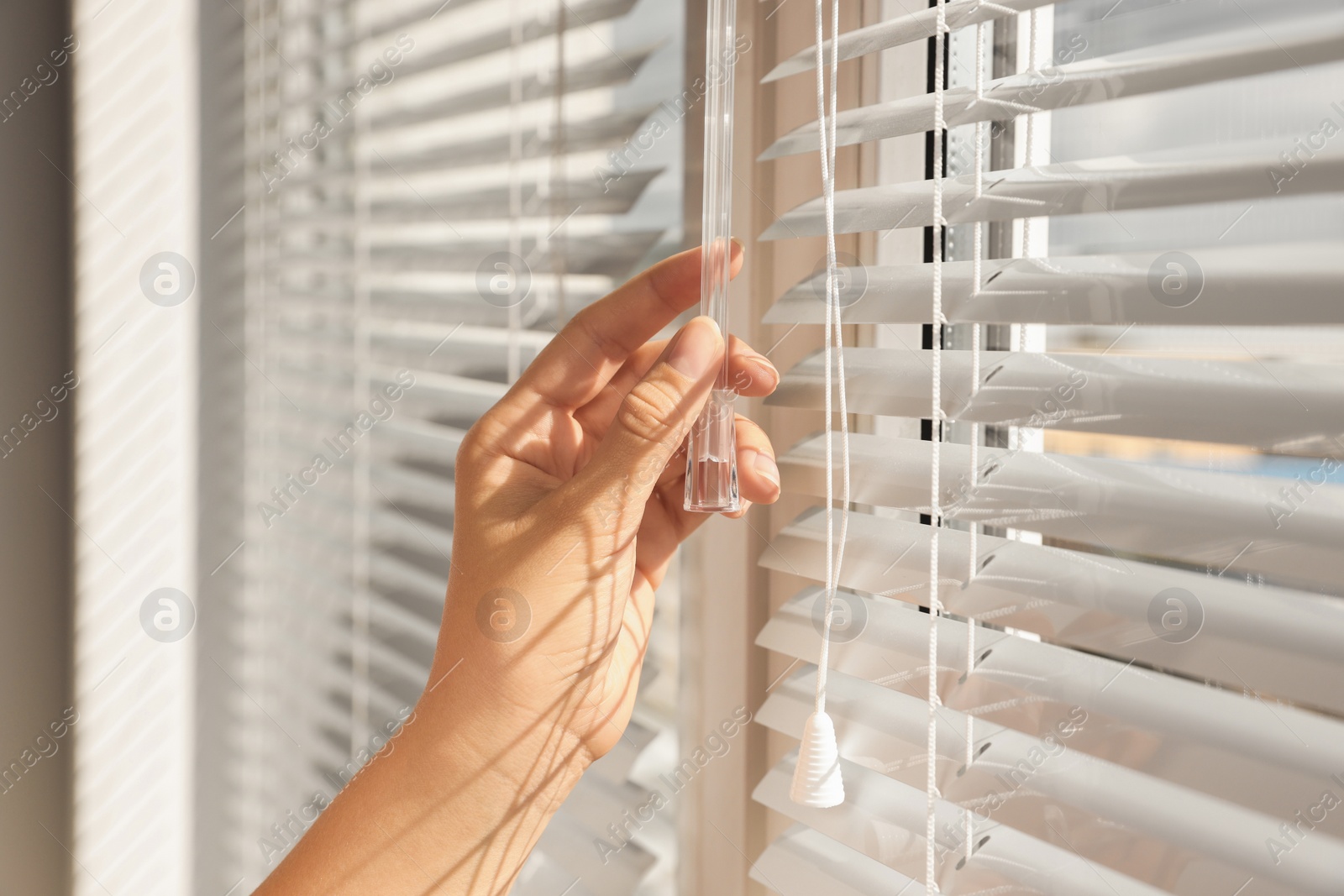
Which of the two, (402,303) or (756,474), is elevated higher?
(402,303)

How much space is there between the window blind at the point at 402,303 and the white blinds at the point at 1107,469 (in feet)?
0.77

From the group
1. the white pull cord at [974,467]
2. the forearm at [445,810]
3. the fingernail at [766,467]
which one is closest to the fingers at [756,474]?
the fingernail at [766,467]

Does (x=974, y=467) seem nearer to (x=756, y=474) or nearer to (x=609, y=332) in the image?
(x=756, y=474)

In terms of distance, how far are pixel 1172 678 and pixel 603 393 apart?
42 centimetres

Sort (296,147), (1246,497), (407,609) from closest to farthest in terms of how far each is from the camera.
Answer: (1246,497) < (407,609) < (296,147)

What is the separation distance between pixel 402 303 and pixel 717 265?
64cm

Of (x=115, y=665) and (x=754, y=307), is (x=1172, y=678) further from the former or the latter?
(x=115, y=665)

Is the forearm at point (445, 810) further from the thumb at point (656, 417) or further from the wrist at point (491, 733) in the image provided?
the thumb at point (656, 417)

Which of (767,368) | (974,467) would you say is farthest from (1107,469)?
(767,368)

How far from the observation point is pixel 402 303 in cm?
100

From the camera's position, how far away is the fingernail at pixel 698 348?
46 centimetres

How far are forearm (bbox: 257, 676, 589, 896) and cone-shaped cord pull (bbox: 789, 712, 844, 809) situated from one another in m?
0.23

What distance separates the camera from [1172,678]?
0.42 meters

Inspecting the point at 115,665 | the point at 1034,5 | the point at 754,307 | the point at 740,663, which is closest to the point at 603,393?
the point at 754,307
